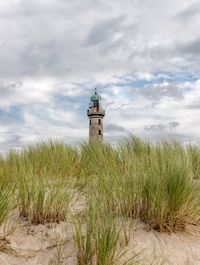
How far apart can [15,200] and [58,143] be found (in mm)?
3545

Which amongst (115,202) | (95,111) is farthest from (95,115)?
(115,202)

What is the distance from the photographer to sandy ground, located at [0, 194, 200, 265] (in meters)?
4.43

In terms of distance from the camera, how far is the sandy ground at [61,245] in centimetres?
443

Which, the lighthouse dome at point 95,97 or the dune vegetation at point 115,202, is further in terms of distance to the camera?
the lighthouse dome at point 95,97

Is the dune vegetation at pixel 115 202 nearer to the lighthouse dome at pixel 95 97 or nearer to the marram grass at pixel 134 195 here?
the marram grass at pixel 134 195

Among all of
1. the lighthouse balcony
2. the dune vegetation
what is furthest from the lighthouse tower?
the dune vegetation

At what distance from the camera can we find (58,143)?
8.70 meters

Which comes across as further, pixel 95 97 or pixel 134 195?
pixel 95 97

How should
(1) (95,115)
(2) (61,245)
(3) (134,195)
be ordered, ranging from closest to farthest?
(2) (61,245) → (3) (134,195) → (1) (95,115)

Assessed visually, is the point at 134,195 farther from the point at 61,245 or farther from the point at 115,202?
the point at 61,245

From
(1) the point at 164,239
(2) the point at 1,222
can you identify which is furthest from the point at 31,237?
(1) the point at 164,239

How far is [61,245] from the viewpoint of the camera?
4.55 metres

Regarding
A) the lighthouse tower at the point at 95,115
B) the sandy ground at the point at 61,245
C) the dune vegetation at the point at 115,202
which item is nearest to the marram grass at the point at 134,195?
the dune vegetation at the point at 115,202

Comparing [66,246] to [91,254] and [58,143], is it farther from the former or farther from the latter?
[58,143]
